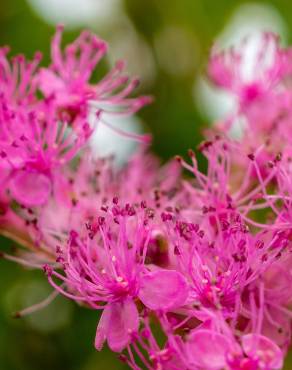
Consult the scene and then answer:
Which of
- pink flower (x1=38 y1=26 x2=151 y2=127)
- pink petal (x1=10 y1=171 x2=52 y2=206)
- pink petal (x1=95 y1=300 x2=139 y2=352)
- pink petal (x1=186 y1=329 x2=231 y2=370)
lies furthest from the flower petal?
pink flower (x1=38 y1=26 x2=151 y2=127)

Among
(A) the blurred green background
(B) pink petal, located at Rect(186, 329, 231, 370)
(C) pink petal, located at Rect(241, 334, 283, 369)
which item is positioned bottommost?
(A) the blurred green background

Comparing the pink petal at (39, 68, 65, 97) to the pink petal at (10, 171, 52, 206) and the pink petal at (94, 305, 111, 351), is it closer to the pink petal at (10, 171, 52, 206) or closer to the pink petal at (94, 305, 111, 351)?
the pink petal at (10, 171, 52, 206)

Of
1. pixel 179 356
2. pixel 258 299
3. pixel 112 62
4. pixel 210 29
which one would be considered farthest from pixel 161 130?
pixel 179 356

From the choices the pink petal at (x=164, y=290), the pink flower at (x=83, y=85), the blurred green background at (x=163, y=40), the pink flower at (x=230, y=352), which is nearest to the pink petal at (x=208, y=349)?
the pink flower at (x=230, y=352)

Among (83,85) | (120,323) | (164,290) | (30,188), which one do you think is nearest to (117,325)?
(120,323)

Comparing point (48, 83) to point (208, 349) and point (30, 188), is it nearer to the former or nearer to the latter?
point (30, 188)

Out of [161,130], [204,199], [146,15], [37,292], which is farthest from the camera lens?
[146,15]

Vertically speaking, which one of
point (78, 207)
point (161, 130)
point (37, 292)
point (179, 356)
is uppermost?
point (179, 356)

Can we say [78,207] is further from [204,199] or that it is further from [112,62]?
[112,62]
